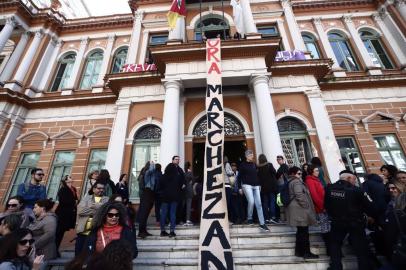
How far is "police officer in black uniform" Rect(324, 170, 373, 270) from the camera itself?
3.72m

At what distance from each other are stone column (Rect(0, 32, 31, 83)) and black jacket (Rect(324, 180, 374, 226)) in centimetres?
1564

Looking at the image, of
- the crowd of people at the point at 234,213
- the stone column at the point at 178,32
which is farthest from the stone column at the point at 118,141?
the stone column at the point at 178,32

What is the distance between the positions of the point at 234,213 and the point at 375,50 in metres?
12.6

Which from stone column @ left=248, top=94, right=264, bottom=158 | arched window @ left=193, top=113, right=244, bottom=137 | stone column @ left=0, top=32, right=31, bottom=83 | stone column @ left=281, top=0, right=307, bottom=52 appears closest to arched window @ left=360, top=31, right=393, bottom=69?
stone column @ left=281, top=0, right=307, bottom=52

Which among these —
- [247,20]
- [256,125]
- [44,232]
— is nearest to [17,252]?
[44,232]

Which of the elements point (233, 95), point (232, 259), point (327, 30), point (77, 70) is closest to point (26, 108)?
point (77, 70)

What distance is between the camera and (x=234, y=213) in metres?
6.02

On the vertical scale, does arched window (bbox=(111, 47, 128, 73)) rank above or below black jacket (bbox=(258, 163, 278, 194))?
above

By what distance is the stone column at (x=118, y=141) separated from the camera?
870 cm

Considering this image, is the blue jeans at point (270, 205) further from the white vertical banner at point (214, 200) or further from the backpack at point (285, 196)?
the white vertical banner at point (214, 200)

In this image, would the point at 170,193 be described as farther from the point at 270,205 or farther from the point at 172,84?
the point at 172,84

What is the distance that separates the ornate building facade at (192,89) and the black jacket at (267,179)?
177 cm

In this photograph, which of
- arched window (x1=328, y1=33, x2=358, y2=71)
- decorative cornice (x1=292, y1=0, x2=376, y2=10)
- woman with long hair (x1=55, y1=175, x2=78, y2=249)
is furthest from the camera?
decorative cornice (x1=292, y1=0, x2=376, y2=10)

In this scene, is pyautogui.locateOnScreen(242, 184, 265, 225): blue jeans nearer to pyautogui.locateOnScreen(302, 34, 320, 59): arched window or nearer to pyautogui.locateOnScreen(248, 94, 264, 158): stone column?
pyautogui.locateOnScreen(248, 94, 264, 158): stone column
